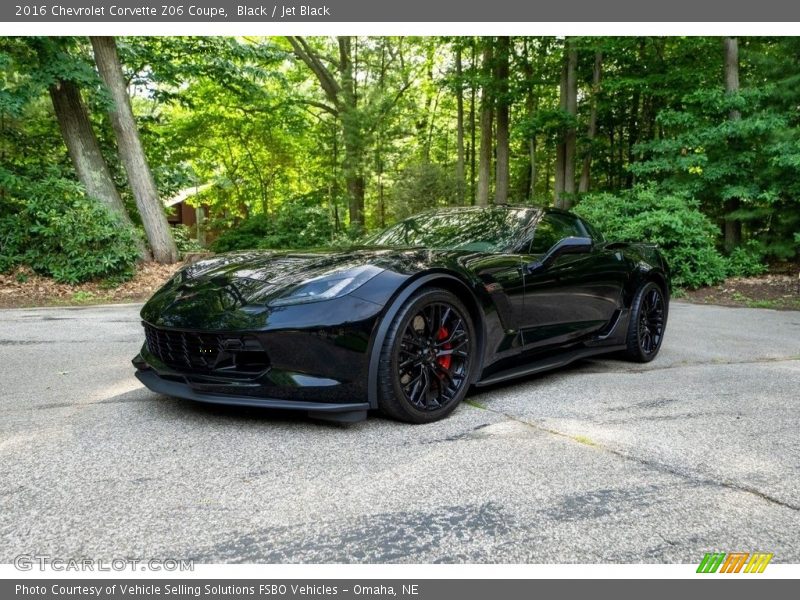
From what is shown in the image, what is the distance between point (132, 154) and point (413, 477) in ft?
35.2

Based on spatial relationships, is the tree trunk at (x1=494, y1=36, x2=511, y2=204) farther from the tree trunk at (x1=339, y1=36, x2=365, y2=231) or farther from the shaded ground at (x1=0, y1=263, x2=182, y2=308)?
the shaded ground at (x1=0, y1=263, x2=182, y2=308)

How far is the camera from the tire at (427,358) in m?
3.06

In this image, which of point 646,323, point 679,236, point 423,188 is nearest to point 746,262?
point 679,236

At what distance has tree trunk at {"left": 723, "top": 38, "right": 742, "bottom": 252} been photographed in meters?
12.8

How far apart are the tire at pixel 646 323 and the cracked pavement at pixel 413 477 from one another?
2.47 ft

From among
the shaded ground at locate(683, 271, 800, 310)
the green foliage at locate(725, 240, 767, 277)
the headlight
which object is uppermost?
the headlight

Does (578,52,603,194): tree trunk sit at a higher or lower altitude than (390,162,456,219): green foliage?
Answer: higher

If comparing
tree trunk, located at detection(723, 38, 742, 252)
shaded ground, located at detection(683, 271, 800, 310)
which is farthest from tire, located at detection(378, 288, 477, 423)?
tree trunk, located at detection(723, 38, 742, 252)

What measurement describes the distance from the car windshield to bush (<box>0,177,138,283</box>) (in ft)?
23.6

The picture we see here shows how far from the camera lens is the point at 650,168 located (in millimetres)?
13109

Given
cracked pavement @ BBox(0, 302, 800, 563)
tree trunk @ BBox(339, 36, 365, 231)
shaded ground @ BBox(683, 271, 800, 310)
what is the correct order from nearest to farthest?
cracked pavement @ BBox(0, 302, 800, 563), shaded ground @ BBox(683, 271, 800, 310), tree trunk @ BBox(339, 36, 365, 231)

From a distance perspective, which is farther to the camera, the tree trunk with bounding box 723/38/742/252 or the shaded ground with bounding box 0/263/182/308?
the tree trunk with bounding box 723/38/742/252

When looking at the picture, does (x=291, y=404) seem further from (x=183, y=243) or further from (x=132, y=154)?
(x=183, y=243)

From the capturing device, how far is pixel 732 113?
502 inches
